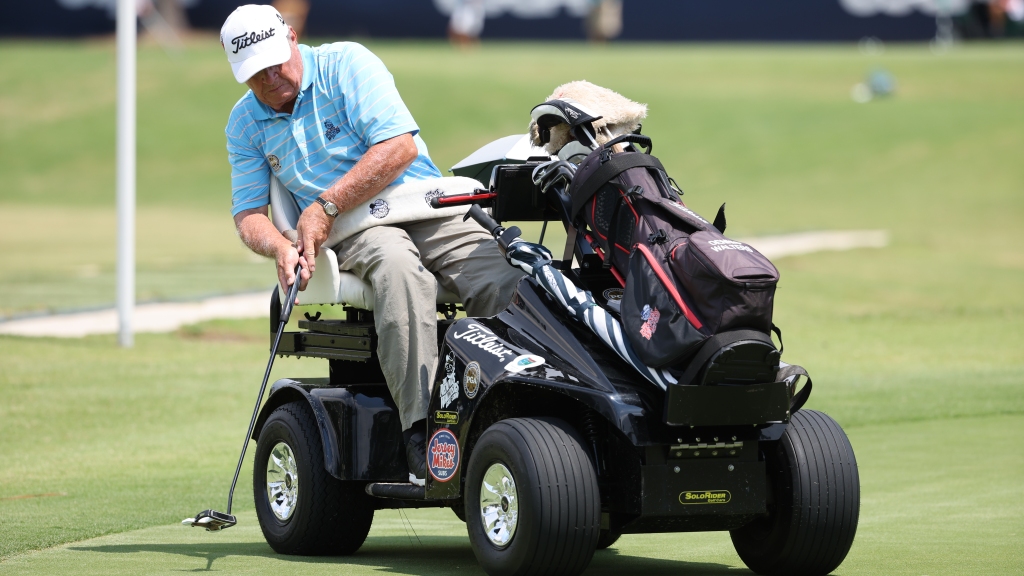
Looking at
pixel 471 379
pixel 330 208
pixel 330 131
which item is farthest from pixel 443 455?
pixel 330 131

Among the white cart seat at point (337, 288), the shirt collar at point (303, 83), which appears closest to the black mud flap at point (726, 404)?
the white cart seat at point (337, 288)

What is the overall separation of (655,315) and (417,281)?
1.26m

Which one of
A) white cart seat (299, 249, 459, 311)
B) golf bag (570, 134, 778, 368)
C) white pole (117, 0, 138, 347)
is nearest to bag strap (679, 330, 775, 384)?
golf bag (570, 134, 778, 368)

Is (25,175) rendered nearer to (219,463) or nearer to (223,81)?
A: (223,81)

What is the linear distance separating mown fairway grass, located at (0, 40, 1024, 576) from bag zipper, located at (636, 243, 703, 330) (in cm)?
130

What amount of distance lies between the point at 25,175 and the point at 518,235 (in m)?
33.6

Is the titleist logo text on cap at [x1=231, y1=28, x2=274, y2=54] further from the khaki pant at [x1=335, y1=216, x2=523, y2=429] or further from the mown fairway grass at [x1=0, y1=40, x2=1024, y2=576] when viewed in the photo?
the mown fairway grass at [x1=0, y1=40, x2=1024, y2=576]

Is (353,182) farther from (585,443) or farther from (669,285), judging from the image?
(669,285)

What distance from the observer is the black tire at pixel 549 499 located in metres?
4.74

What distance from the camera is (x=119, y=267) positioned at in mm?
14102

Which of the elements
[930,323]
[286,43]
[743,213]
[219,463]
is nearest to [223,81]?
[743,213]

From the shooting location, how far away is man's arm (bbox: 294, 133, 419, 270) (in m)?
5.78

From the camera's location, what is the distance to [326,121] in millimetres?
6000

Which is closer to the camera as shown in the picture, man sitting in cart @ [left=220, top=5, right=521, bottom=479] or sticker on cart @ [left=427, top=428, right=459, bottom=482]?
sticker on cart @ [left=427, top=428, right=459, bottom=482]
